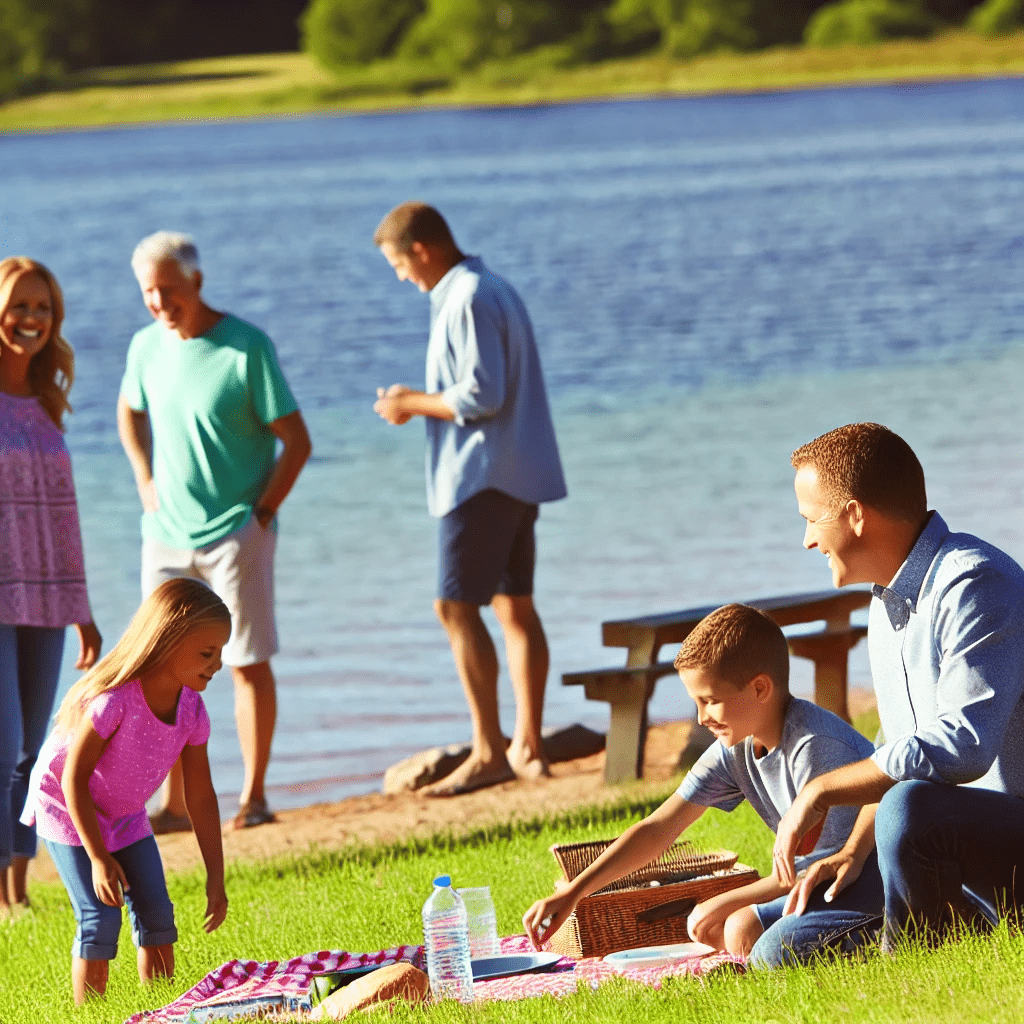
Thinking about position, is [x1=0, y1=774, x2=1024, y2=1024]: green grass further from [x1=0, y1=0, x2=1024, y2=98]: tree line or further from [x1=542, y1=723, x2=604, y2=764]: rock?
[x1=0, y1=0, x2=1024, y2=98]: tree line

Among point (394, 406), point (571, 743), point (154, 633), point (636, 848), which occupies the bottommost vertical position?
point (571, 743)

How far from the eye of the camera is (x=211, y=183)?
2092 inches

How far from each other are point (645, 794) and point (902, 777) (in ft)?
9.52

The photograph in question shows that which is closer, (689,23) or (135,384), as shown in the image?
(135,384)

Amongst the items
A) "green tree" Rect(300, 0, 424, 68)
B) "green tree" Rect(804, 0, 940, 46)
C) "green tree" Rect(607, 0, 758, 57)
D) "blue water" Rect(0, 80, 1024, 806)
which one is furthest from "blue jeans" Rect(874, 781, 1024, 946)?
"green tree" Rect(300, 0, 424, 68)

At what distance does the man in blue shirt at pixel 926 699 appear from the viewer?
3572 millimetres

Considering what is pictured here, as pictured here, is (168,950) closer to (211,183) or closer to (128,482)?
(128,482)

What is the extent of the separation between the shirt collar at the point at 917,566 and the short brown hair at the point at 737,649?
0.30m

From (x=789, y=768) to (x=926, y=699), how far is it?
0.38 metres

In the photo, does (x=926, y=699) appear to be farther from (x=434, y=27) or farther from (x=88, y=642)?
(x=434, y=27)

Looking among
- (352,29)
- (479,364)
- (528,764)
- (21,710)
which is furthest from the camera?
(352,29)

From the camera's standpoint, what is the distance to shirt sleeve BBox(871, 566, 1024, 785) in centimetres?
355

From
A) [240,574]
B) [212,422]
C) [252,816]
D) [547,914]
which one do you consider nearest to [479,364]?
[212,422]

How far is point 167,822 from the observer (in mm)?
6723
